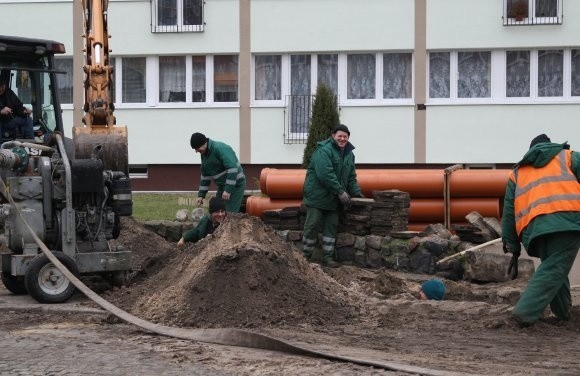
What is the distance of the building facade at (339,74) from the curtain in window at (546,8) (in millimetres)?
31

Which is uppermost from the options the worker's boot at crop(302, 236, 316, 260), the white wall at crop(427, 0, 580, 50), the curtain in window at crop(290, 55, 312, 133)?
the white wall at crop(427, 0, 580, 50)

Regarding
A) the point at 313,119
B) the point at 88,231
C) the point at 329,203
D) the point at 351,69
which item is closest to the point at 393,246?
the point at 329,203

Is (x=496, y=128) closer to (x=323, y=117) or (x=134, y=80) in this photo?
(x=323, y=117)

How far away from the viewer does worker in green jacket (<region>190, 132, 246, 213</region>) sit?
14.1 metres

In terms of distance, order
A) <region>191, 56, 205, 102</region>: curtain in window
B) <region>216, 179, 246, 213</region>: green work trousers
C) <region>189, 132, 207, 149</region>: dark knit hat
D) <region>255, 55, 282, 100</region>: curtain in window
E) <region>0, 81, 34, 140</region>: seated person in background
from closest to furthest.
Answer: <region>0, 81, 34, 140</region>: seated person in background, <region>189, 132, 207, 149</region>: dark knit hat, <region>216, 179, 246, 213</region>: green work trousers, <region>255, 55, 282, 100</region>: curtain in window, <region>191, 56, 205, 102</region>: curtain in window

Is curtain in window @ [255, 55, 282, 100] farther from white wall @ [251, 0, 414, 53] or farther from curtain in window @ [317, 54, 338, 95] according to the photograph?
curtain in window @ [317, 54, 338, 95]

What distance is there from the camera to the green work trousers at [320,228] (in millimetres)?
14102

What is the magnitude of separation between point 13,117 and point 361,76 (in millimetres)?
15077

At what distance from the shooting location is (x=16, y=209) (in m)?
11.3

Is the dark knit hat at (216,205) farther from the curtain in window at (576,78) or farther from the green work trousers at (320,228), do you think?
the curtain in window at (576,78)

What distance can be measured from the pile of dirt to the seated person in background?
260 centimetres

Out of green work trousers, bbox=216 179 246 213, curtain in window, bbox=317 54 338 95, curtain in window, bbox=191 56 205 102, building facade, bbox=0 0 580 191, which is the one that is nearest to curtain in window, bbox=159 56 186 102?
building facade, bbox=0 0 580 191

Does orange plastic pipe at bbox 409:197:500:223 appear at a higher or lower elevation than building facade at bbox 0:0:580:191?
lower

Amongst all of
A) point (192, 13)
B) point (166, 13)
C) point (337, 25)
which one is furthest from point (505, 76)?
point (166, 13)
